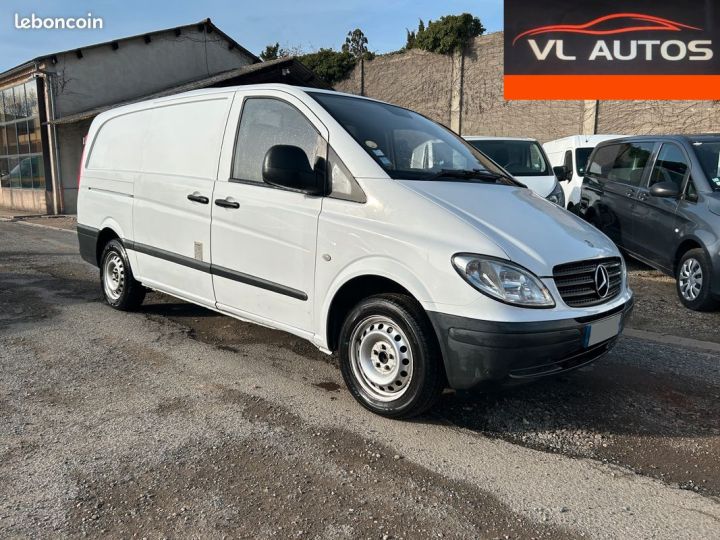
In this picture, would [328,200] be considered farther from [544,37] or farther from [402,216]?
[544,37]

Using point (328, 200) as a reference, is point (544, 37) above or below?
above

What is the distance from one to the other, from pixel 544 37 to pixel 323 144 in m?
17.3

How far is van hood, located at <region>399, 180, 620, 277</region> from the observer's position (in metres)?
2.99

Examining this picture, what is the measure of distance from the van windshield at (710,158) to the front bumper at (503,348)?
13.0 ft

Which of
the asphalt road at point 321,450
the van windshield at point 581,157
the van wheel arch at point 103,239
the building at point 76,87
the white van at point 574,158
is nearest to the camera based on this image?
the asphalt road at point 321,450

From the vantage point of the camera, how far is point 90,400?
3496 mm

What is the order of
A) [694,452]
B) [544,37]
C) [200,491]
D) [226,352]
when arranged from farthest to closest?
[544,37] < [226,352] < [694,452] < [200,491]

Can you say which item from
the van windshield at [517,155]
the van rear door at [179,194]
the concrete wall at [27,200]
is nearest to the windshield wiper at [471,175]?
the van rear door at [179,194]

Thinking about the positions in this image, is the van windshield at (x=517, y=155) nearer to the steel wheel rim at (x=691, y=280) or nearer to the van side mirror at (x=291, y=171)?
the steel wheel rim at (x=691, y=280)

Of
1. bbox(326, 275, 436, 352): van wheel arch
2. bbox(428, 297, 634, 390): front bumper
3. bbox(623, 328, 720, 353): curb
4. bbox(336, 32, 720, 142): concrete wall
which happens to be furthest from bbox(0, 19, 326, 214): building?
bbox(428, 297, 634, 390): front bumper

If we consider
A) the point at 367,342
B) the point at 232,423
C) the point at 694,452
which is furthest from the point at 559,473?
the point at 232,423

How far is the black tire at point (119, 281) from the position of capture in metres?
5.37

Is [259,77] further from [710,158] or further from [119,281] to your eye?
[710,158]

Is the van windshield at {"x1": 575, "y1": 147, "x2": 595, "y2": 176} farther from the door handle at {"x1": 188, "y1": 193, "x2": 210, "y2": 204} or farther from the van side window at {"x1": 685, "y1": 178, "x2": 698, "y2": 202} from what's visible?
the door handle at {"x1": 188, "y1": 193, "x2": 210, "y2": 204}
